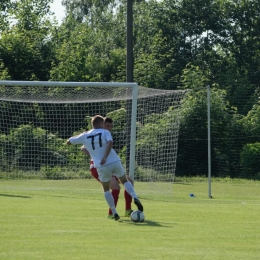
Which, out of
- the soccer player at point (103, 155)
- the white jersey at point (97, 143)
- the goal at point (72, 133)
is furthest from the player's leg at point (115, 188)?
the goal at point (72, 133)

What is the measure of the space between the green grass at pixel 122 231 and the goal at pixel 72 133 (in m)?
2.42

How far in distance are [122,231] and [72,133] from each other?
1232 centimetres

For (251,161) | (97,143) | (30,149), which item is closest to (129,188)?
(97,143)

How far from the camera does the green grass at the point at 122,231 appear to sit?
823 centimetres

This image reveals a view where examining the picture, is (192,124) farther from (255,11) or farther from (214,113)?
(255,11)

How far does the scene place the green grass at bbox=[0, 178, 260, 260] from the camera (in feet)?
27.0

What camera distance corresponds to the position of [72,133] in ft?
73.4

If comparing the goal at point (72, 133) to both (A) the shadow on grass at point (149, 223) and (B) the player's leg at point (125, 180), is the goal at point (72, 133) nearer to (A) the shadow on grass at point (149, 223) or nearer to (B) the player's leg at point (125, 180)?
(B) the player's leg at point (125, 180)

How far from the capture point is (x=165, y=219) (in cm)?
1223

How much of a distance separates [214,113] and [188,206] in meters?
15.3

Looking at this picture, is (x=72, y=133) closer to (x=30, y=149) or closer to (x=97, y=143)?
(x=30, y=149)

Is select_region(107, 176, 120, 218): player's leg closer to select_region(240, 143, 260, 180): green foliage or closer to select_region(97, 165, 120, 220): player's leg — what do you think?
select_region(97, 165, 120, 220): player's leg

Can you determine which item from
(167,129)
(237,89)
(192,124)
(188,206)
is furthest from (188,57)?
(188,206)

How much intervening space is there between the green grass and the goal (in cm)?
242
